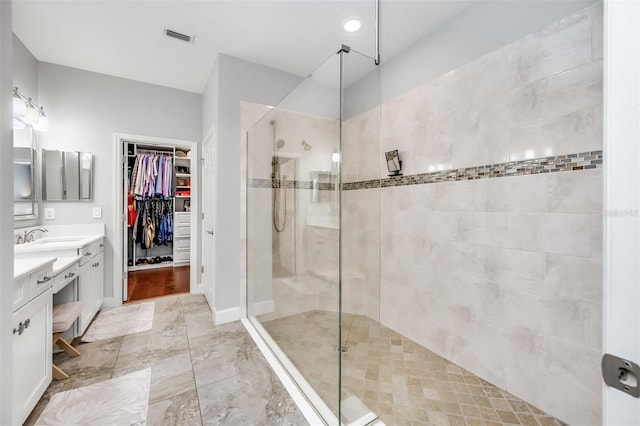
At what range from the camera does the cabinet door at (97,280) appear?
8.74 feet

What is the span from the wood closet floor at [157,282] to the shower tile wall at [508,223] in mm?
3052

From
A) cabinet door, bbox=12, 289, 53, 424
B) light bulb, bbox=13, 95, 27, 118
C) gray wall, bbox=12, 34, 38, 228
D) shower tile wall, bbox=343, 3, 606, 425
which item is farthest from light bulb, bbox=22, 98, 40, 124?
shower tile wall, bbox=343, 3, 606, 425

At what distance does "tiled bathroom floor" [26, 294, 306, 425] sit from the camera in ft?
5.01

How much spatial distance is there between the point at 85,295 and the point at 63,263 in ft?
1.93

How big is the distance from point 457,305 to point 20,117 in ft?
12.6

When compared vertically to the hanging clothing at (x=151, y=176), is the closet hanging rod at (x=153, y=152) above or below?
above

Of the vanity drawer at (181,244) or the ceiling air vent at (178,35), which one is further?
the vanity drawer at (181,244)

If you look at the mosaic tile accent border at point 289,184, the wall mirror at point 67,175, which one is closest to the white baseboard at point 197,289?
the wall mirror at point 67,175

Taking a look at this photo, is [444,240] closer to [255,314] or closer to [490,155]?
[490,155]

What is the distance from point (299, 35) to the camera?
2381mm

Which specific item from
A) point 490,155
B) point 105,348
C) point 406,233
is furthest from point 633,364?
point 105,348

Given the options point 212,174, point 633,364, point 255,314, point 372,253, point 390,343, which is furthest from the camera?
point 212,174

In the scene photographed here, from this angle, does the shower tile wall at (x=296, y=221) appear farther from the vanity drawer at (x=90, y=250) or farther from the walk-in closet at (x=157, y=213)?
the walk-in closet at (x=157, y=213)

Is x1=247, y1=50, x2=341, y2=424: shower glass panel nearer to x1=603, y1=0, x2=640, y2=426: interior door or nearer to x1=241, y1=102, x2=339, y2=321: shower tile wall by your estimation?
x1=241, y1=102, x2=339, y2=321: shower tile wall
